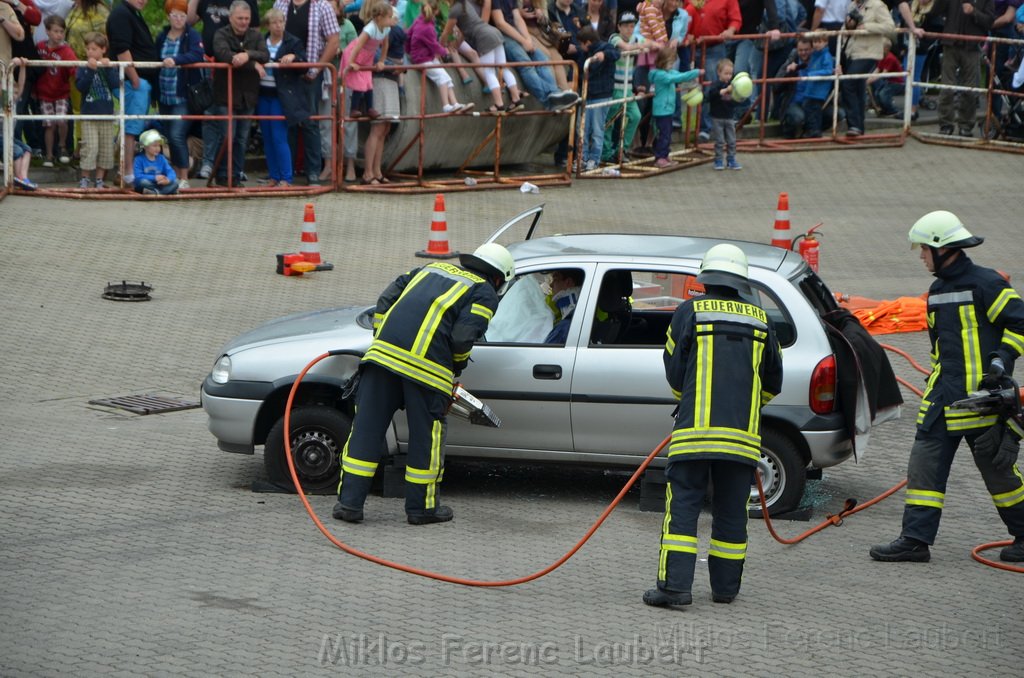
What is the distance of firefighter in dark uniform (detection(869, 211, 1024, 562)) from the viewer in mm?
7121

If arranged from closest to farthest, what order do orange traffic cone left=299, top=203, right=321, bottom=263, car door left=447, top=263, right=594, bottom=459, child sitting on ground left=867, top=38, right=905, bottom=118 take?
car door left=447, top=263, right=594, bottom=459 → orange traffic cone left=299, top=203, right=321, bottom=263 → child sitting on ground left=867, top=38, right=905, bottom=118

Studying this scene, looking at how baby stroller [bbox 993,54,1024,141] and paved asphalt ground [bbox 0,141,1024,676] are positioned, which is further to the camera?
baby stroller [bbox 993,54,1024,141]

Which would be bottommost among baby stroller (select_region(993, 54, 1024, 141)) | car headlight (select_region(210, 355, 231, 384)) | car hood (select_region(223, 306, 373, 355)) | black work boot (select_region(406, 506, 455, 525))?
black work boot (select_region(406, 506, 455, 525))

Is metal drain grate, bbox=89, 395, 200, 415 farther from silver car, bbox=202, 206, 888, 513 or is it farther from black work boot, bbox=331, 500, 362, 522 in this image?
black work boot, bbox=331, 500, 362, 522

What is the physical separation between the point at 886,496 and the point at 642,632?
2602 mm

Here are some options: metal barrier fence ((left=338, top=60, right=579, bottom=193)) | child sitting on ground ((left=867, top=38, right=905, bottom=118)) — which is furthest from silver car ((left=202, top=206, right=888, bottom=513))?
child sitting on ground ((left=867, top=38, right=905, bottom=118))

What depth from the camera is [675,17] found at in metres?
18.8

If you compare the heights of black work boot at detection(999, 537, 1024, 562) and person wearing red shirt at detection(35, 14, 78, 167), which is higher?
person wearing red shirt at detection(35, 14, 78, 167)

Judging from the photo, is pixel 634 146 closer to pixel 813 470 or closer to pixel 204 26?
pixel 204 26

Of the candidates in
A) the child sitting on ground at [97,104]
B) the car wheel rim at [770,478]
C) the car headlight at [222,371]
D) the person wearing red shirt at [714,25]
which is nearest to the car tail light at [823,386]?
the car wheel rim at [770,478]

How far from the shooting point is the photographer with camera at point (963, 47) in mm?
20109

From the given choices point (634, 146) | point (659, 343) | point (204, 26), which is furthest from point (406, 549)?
point (634, 146)

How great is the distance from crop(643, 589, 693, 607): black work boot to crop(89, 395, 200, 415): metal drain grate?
15.1 feet

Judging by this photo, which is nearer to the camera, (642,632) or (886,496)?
(642,632)
